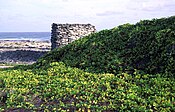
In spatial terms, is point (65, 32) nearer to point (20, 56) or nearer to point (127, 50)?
point (20, 56)

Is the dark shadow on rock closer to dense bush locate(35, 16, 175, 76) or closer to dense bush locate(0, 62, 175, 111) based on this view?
dense bush locate(35, 16, 175, 76)

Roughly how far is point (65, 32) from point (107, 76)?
56.9 ft

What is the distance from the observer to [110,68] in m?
13.0

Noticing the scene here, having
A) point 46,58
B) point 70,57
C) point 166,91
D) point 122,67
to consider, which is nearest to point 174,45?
point 122,67

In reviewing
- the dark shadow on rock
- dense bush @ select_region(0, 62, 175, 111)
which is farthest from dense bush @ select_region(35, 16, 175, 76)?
the dark shadow on rock

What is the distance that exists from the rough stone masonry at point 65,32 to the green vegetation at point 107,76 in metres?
12.1

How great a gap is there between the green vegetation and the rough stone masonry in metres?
12.1

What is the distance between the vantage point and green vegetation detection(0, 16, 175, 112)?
9.74 meters

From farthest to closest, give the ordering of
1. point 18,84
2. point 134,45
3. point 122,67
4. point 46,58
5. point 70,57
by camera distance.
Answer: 1. point 46,58
2. point 70,57
3. point 134,45
4. point 122,67
5. point 18,84

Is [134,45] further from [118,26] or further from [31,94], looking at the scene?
[31,94]

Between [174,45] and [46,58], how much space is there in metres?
6.37

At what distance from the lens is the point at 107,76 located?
39.2ft

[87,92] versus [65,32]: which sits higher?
[65,32]

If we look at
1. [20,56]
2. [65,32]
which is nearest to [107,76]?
[65,32]
